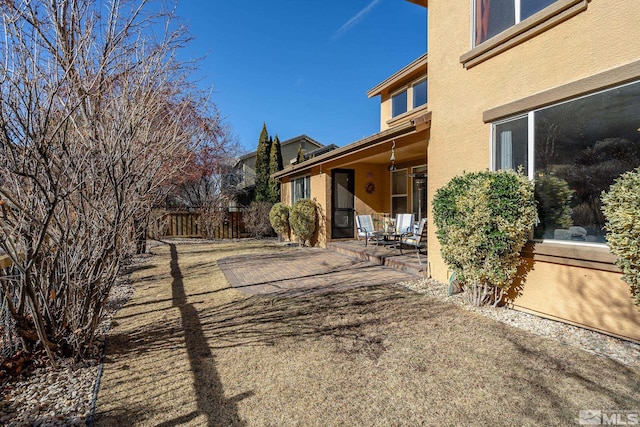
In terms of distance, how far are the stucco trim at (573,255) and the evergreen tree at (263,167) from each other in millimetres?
20101

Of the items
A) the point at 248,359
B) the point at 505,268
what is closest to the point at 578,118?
the point at 505,268

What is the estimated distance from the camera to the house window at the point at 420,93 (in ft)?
35.8

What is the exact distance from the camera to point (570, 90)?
413 centimetres

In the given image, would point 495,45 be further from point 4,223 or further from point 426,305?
Result: point 4,223

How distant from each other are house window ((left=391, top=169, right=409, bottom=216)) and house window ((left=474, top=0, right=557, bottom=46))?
593 cm

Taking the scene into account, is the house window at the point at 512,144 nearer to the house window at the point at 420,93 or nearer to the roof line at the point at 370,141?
the roof line at the point at 370,141

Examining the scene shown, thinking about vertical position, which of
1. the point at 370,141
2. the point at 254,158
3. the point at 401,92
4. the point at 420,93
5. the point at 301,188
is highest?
the point at 254,158

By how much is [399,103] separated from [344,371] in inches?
443

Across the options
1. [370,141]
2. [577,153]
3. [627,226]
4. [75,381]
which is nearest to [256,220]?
[370,141]

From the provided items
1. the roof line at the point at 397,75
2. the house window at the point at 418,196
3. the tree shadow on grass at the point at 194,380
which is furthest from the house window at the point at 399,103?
the tree shadow on grass at the point at 194,380

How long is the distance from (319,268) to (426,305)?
141 inches

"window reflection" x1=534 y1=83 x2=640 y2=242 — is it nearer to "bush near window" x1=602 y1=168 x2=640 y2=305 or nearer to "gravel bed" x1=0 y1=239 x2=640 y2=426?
"bush near window" x1=602 y1=168 x2=640 y2=305

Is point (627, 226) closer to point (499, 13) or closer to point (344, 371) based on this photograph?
point (344, 371)

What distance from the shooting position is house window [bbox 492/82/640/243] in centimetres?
379
